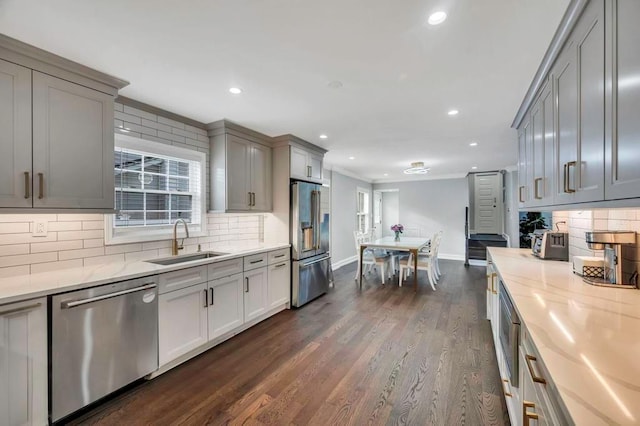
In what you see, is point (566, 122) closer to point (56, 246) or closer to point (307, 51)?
point (307, 51)

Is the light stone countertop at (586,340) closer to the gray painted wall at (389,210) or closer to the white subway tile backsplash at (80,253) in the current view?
the white subway tile backsplash at (80,253)

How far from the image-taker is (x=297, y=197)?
3879 millimetres

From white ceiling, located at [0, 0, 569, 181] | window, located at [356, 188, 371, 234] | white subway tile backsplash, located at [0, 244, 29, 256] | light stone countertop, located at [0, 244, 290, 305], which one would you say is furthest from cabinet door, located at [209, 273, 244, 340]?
window, located at [356, 188, 371, 234]

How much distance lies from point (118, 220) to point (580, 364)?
3.26 meters

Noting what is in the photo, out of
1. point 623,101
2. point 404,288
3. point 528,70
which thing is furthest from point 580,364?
point 404,288

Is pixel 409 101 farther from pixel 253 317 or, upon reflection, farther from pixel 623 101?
pixel 253 317

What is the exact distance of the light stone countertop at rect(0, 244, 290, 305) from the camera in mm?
1664

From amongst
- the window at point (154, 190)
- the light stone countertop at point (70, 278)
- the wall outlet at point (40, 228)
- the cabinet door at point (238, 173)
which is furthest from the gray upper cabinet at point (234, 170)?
the wall outlet at point (40, 228)

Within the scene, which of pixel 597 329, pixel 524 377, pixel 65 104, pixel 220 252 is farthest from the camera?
pixel 220 252

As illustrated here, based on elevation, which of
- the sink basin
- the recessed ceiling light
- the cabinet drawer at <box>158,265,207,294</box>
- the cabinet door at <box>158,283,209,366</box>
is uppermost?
the recessed ceiling light

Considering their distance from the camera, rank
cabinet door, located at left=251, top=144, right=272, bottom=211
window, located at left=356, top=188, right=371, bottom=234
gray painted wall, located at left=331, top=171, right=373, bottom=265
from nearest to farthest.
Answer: cabinet door, located at left=251, top=144, right=272, bottom=211, gray painted wall, located at left=331, top=171, right=373, bottom=265, window, located at left=356, top=188, right=371, bottom=234

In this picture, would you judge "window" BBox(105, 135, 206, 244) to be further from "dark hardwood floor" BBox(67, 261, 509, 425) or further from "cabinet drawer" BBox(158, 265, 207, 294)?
"dark hardwood floor" BBox(67, 261, 509, 425)

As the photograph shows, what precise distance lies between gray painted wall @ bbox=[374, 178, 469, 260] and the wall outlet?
7.68m

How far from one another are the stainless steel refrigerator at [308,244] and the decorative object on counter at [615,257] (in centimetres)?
295
